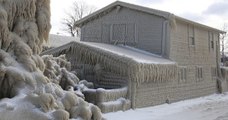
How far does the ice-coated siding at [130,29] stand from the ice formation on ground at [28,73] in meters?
13.1

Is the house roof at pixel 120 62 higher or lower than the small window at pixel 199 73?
higher

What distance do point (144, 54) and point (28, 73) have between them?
538 inches

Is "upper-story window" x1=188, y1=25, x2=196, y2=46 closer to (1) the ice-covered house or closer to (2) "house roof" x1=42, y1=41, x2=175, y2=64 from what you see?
(1) the ice-covered house

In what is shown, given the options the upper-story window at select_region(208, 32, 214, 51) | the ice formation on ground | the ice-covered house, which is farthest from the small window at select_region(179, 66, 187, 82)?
the ice formation on ground

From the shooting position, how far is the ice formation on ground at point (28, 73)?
9102 millimetres

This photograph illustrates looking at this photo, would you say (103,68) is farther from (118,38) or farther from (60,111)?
(60,111)

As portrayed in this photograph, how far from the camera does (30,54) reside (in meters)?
10.6

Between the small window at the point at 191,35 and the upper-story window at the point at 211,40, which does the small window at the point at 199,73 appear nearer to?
the small window at the point at 191,35

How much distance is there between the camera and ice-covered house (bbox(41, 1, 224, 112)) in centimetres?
1897

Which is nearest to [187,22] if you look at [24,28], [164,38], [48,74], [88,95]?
[164,38]

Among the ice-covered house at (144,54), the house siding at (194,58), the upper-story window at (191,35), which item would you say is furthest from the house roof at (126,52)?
the upper-story window at (191,35)

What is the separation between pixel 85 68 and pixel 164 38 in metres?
6.01

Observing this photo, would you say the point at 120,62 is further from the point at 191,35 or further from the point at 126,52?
the point at 191,35

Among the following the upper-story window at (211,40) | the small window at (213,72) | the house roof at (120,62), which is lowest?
the small window at (213,72)
